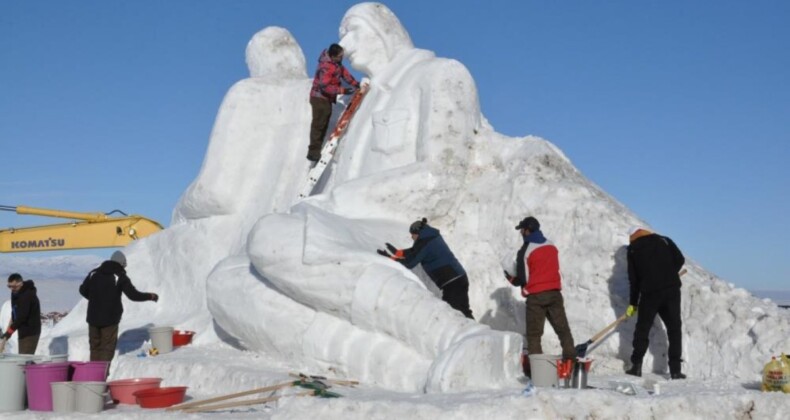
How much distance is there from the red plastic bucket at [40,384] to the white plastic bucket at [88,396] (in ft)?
1.69

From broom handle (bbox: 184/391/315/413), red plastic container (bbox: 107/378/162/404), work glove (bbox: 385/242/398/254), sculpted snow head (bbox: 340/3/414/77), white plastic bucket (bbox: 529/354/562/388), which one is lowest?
broom handle (bbox: 184/391/315/413)

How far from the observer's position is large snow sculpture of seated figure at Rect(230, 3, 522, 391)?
8391mm

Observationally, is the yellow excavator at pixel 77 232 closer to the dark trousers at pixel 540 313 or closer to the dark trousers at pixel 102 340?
the dark trousers at pixel 102 340

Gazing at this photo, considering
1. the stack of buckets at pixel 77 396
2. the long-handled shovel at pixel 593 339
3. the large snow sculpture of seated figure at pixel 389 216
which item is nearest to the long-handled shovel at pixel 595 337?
the long-handled shovel at pixel 593 339

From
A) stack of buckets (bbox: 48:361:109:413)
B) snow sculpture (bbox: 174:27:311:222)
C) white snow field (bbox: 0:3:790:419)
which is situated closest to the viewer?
white snow field (bbox: 0:3:790:419)

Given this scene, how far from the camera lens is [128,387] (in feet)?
29.0

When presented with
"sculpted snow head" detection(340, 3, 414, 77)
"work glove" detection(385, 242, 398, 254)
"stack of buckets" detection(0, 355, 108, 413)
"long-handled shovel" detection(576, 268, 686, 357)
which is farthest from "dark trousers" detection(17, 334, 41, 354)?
"long-handled shovel" detection(576, 268, 686, 357)

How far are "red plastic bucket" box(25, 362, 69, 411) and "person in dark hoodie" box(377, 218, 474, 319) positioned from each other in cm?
314

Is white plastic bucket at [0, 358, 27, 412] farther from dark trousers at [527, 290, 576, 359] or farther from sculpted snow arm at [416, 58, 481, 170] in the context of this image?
sculpted snow arm at [416, 58, 481, 170]

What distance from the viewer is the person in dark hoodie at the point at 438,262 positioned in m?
9.82

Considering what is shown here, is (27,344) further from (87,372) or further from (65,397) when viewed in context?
(65,397)

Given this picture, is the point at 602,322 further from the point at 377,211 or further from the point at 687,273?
the point at 377,211

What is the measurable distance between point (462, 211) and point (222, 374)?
10.8ft

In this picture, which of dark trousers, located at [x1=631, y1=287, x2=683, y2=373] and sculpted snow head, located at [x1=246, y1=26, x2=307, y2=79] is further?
sculpted snow head, located at [x1=246, y1=26, x2=307, y2=79]
